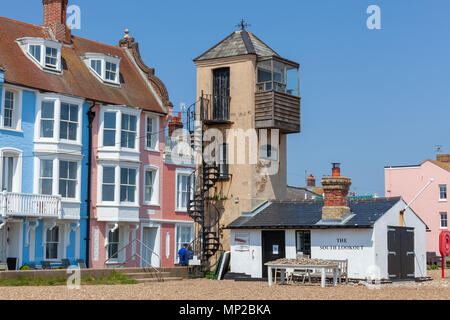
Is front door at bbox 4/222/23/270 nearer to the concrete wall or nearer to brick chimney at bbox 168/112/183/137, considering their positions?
the concrete wall

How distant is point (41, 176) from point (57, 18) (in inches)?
342

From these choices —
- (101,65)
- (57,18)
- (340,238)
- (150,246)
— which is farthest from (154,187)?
(340,238)

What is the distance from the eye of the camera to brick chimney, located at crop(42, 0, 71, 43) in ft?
121

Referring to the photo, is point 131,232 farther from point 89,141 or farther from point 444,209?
point 444,209

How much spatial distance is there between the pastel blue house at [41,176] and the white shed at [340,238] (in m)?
7.37

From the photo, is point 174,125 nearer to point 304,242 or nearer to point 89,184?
point 89,184

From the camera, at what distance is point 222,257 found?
108 ft

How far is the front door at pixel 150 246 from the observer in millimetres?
37688

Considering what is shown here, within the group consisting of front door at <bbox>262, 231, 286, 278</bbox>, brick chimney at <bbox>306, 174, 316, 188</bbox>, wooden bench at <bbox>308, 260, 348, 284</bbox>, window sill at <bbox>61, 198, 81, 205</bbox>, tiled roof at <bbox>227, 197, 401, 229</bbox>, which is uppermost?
brick chimney at <bbox>306, 174, 316, 188</bbox>

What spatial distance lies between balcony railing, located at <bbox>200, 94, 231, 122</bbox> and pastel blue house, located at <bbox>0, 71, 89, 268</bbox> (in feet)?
18.9

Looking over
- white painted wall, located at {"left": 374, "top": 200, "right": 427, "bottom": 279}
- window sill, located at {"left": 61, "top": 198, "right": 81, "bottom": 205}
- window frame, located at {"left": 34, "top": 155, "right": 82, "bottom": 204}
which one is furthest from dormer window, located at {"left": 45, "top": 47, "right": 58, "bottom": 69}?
white painted wall, located at {"left": 374, "top": 200, "right": 427, "bottom": 279}

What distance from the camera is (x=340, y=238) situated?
95.5 feet
